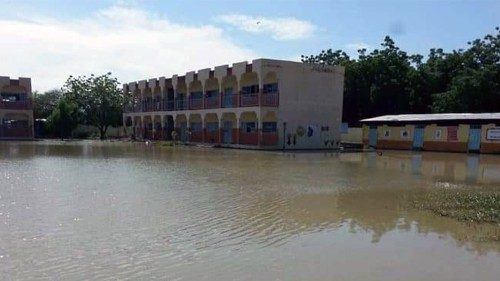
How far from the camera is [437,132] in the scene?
39719 millimetres

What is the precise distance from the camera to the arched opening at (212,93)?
46.1 m

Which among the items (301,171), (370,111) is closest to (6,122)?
(370,111)

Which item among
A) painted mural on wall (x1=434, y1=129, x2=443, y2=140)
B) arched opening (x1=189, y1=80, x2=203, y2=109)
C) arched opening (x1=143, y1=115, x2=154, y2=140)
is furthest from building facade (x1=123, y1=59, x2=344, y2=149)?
arched opening (x1=143, y1=115, x2=154, y2=140)

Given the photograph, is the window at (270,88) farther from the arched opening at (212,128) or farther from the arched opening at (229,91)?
the arched opening at (212,128)

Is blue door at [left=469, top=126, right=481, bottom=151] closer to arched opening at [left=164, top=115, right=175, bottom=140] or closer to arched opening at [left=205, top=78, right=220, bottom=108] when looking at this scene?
arched opening at [left=205, top=78, right=220, bottom=108]

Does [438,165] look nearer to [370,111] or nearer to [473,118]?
[473,118]

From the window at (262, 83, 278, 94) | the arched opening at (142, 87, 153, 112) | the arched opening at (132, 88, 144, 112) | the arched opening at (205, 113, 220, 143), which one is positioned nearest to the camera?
the window at (262, 83, 278, 94)

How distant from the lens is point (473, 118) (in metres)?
36.6

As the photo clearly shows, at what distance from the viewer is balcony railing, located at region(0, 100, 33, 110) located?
5362cm

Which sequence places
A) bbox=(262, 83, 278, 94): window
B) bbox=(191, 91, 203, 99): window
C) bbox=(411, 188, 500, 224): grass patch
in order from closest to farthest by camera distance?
bbox=(411, 188, 500, 224): grass patch
bbox=(262, 83, 278, 94): window
bbox=(191, 91, 203, 99): window

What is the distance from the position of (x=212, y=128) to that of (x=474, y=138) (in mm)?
23502

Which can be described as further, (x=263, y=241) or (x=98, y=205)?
(x=98, y=205)

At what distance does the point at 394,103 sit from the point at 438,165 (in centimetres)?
2738

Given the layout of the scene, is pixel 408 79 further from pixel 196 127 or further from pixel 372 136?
pixel 196 127
